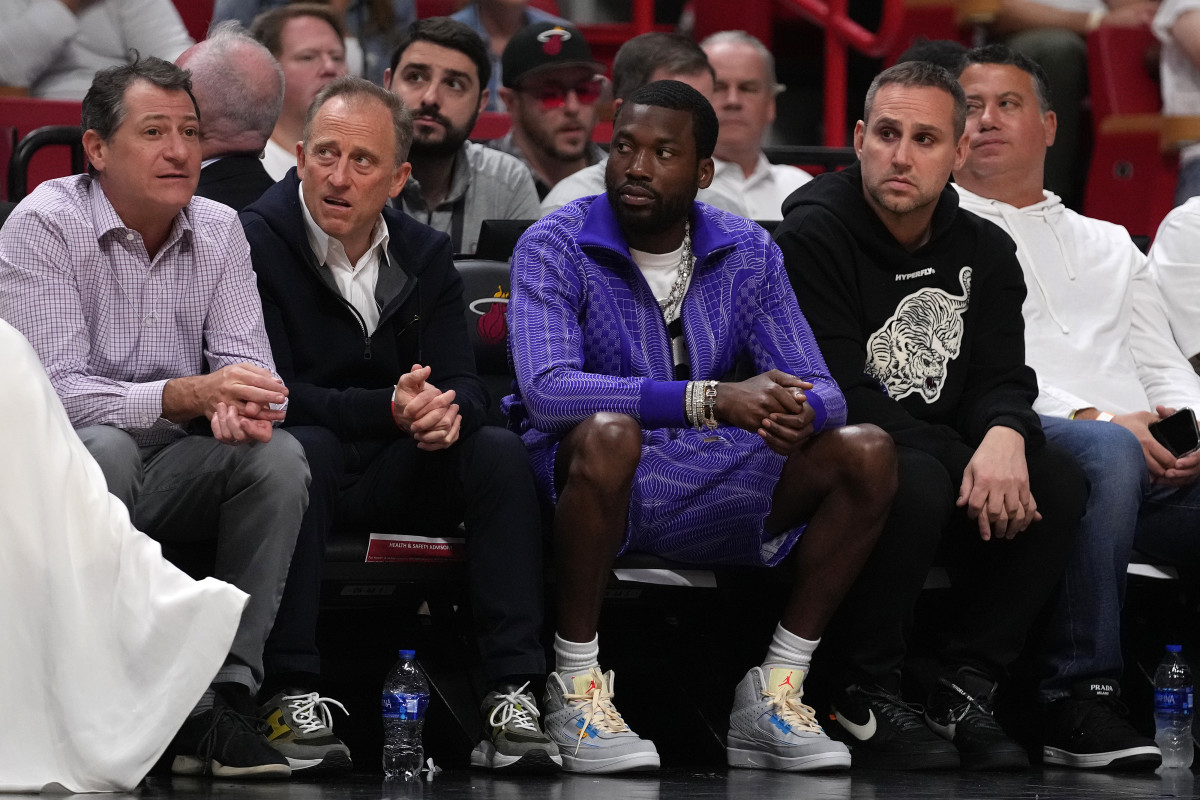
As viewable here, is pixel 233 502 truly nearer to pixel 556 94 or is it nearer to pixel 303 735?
pixel 303 735

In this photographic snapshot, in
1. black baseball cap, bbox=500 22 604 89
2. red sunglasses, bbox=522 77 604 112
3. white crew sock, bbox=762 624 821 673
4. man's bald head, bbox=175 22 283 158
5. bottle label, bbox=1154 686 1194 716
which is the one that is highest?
black baseball cap, bbox=500 22 604 89

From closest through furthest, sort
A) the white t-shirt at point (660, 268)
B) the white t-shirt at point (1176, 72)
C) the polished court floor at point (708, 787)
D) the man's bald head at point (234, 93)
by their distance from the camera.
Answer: the polished court floor at point (708, 787) → the white t-shirt at point (660, 268) → the man's bald head at point (234, 93) → the white t-shirt at point (1176, 72)

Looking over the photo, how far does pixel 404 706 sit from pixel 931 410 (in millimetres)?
1398

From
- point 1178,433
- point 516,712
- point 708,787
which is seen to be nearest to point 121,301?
point 516,712

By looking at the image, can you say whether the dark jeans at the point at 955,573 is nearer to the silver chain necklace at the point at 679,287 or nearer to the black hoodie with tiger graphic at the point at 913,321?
the black hoodie with tiger graphic at the point at 913,321

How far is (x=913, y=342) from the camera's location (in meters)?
3.64

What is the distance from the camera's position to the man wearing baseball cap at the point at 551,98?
5.00 metres

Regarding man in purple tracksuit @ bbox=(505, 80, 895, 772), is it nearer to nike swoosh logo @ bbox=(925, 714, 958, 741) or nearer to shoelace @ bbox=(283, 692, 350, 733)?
nike swoosh logo @ bbox=(925, 714, 958, 741)

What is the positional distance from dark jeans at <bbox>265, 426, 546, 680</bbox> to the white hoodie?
1.49 metres

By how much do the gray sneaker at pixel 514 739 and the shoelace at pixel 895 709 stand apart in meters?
0.72

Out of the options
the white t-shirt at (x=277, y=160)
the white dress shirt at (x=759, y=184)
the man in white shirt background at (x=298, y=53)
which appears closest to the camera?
the white t-shirt at (x=277, y=160)

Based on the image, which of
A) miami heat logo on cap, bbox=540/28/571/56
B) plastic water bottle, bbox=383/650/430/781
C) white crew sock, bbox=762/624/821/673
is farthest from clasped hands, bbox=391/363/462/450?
miami heat logo on cap, bbox=540/28/571/56

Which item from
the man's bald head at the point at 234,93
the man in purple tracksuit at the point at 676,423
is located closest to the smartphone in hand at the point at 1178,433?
the man in purple tracksuit at the point at 676,423

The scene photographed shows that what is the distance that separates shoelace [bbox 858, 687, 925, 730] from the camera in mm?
3293
